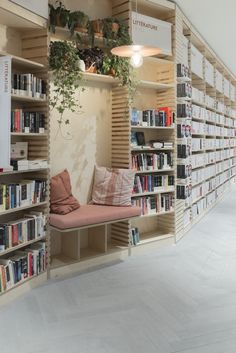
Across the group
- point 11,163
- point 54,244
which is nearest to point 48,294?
point 54,244

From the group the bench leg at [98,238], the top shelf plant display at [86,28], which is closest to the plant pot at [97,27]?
the top shelf plant display at [86,28]

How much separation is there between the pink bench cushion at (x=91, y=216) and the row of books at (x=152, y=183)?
0.49m

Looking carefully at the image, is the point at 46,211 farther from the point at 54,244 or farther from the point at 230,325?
the point at 230,325

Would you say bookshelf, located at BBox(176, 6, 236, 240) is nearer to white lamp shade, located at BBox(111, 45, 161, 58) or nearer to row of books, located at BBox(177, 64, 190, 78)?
row of books, located at BBox(177, 64, 190, 78)

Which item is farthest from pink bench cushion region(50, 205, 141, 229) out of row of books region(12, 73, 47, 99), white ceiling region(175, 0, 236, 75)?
white ceiling region(175, 0, 236, 75)

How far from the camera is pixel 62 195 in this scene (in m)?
3.92

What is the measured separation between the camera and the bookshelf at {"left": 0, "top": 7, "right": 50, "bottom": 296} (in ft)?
10.4

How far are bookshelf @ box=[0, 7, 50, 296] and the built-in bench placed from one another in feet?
0.77

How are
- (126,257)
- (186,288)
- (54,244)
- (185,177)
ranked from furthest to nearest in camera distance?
(185,177) < (126,257) < (54,244) < (186,288)

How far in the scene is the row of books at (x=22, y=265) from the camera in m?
3.19

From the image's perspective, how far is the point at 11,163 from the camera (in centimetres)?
327

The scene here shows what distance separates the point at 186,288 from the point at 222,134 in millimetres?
6393

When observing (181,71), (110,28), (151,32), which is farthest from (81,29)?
(181,71)

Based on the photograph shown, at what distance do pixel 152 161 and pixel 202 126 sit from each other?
2.33 m
